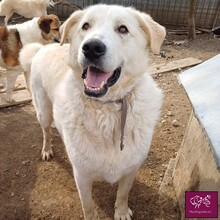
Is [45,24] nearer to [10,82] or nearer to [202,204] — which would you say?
[10,82]

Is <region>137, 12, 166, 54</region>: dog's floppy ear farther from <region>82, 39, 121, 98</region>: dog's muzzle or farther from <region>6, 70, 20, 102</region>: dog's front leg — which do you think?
<region>6, 70, 20, 102</region>: dog's front leg

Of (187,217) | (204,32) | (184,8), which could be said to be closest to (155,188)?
(187,217)

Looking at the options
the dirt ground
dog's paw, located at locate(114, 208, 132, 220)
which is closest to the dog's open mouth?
dog's paw, located at locate(114, 208, 132, 220)

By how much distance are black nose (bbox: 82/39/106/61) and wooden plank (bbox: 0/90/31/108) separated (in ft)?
9.96

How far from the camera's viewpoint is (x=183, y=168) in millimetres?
2709

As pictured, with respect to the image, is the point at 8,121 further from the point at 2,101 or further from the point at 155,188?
the point at 155,188

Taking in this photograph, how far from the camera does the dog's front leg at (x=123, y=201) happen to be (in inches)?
99.5

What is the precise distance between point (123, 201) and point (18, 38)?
3.42m

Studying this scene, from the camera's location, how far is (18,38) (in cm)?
480

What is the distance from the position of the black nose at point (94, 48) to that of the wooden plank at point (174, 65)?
3578mm

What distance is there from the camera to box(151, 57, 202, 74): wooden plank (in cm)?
537

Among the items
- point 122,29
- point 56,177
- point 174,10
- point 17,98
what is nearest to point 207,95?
point 122,29

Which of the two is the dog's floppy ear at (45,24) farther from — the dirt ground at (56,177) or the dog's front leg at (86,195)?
the dog's front leg at (86,195)

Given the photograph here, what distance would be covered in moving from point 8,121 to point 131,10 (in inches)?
108
